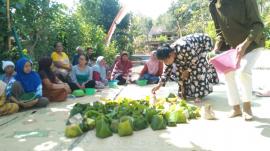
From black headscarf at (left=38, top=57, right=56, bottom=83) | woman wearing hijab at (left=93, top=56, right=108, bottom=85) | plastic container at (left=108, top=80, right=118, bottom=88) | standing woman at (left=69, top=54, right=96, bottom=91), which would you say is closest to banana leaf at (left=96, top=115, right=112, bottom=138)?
black headscarf at (left=38, top=57, right=56, bottom=83)

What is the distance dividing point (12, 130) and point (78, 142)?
1.21 metres

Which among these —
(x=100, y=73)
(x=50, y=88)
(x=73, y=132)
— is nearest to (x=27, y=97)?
(x=50, y=88)

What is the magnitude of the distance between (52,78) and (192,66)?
2794 mm

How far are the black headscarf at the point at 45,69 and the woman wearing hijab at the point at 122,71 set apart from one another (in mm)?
2622

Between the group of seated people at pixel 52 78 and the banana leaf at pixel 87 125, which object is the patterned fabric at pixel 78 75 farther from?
the banana leaf at pixel 87 125

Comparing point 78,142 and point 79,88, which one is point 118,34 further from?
point 78,142

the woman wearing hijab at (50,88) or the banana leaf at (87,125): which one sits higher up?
the woman wearing hijab at (50,88)

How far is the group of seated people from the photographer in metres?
6.09

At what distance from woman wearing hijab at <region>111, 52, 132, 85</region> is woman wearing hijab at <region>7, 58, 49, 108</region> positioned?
3.39m

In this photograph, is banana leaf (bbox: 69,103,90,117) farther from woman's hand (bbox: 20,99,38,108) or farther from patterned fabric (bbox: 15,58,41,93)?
patterned fabric (bbox: 15,58,41,93)

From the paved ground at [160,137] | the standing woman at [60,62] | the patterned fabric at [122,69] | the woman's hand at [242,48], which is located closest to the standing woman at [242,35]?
the woman's hand at [242,48]

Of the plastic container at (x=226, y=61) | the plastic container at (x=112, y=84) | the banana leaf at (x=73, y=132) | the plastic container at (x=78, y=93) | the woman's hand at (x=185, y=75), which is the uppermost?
the plastic container at (x=226, y=61)

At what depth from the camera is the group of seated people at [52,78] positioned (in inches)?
240

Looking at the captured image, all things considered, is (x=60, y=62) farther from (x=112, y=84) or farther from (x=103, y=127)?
(x=103, y=127)
